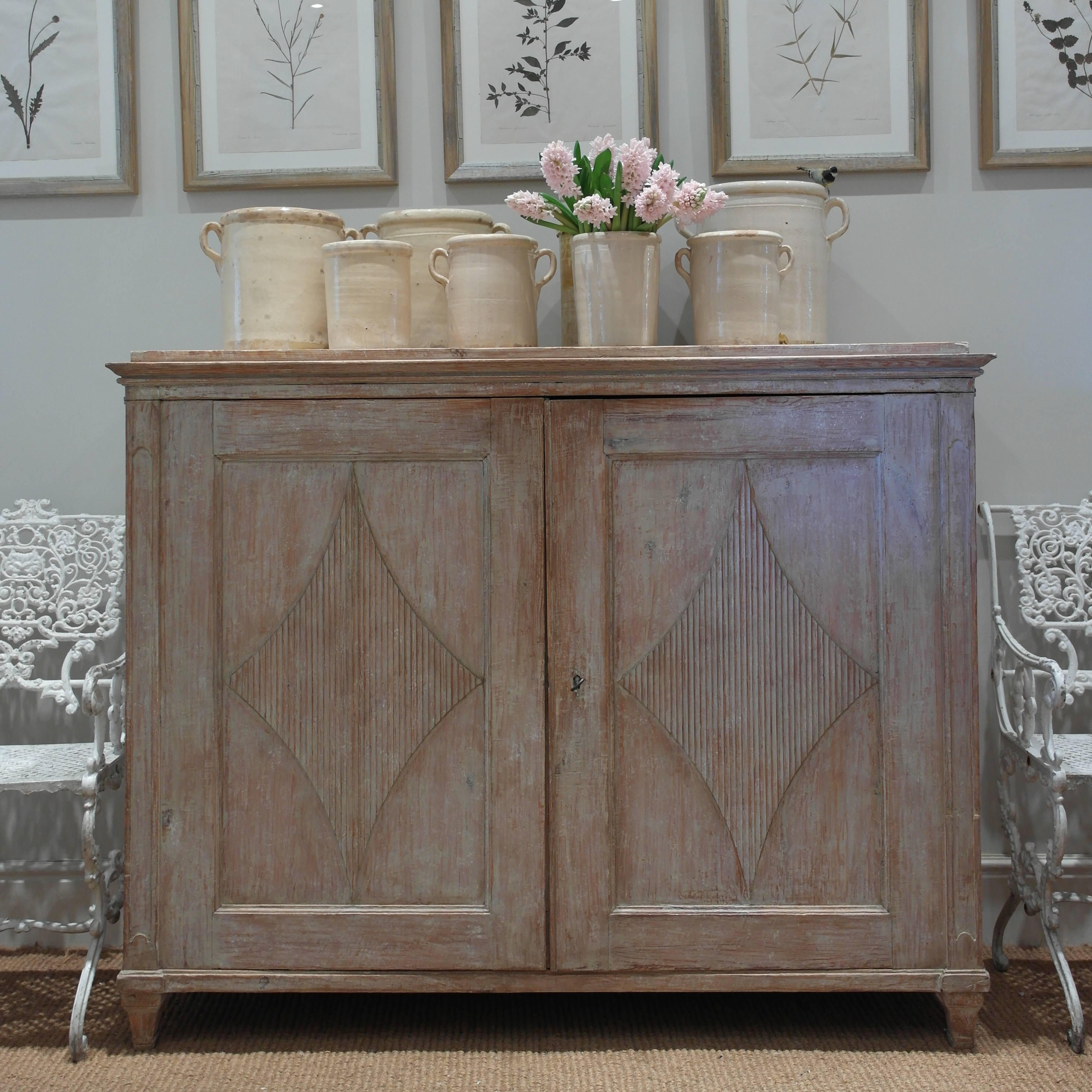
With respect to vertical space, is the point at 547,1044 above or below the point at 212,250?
below

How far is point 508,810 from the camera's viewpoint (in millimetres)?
1698

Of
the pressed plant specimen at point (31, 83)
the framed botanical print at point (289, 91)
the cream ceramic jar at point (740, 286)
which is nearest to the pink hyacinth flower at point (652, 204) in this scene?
the cream ceramic jar at point (740, 286)

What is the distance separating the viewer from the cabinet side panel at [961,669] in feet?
5.50

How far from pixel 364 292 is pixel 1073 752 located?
158cm

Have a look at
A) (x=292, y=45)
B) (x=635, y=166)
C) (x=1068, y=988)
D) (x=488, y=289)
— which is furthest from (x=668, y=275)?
(x=1068, y=988)

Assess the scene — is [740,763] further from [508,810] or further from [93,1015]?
[93,1015]

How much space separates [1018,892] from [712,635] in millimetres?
896

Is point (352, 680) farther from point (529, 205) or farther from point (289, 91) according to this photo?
point (289, 91)

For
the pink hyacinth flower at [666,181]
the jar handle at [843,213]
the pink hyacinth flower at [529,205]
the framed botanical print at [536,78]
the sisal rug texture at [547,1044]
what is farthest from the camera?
the framed botanical print at [536,78]

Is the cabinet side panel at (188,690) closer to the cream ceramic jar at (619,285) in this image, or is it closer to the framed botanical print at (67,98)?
the cream ceramic jar at (619,285)

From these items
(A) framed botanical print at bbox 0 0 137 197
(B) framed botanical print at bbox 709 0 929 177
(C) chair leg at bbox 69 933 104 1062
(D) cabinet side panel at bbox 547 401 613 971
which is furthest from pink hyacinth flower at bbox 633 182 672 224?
(C) chair leg at bbox 69 933 104 1062

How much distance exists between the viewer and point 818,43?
217 centimetres

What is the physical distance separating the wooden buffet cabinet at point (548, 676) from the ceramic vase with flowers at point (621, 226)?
6.5 inches

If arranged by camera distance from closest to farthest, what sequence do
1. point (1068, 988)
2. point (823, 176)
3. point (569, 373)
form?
point (569, 373) → point (1068, 988) → point (823, 176)
